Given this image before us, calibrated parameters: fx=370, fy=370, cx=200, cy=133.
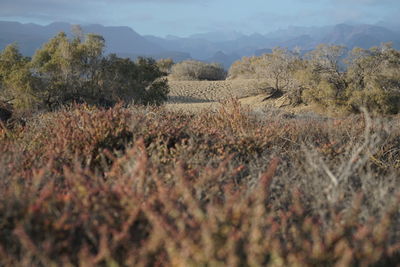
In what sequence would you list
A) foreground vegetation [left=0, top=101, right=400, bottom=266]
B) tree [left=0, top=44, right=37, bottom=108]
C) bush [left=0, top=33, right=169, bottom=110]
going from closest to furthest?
foreground vegetation [left=0, top=101, right=400, bottom=266], tree [left=0, top=44, right=37, bottom=108], bush [left=0, top=33, right=169, bottom=110]

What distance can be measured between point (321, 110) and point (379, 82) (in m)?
3.24

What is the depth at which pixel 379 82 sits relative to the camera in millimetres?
19547

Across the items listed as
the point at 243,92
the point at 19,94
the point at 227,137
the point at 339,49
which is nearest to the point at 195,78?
the point at 243,92

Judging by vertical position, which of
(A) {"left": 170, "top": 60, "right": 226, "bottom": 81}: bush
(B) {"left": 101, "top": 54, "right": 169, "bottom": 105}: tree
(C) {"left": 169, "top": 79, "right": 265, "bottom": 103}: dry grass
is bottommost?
(C) {"left": 169, "top": 79, "right": 265, "bottom": 103}: dry grass

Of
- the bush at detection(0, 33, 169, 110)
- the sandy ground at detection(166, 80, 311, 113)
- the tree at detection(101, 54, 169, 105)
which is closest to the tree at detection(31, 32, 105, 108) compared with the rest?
the bush at detection(0, 33, 169, 110)

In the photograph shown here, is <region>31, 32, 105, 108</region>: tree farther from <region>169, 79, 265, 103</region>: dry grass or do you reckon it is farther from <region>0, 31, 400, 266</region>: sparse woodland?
<region>169, 79, 265, 103</region>: dry grass

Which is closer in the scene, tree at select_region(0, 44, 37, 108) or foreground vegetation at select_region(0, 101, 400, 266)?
foreground vegetation at select_region(0, 101, 400, 266)

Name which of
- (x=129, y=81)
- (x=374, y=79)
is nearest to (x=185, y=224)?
(x=129, y=81)

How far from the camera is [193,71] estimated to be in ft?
166

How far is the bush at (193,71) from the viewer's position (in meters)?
50.2

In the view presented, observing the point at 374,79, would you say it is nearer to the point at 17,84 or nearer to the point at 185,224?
the point at 17,84

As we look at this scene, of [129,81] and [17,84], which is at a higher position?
[17,84]

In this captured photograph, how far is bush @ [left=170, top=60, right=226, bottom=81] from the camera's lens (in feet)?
165

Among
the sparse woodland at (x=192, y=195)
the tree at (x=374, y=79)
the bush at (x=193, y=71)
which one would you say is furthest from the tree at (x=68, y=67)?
the bush at (x=193, y=71)
